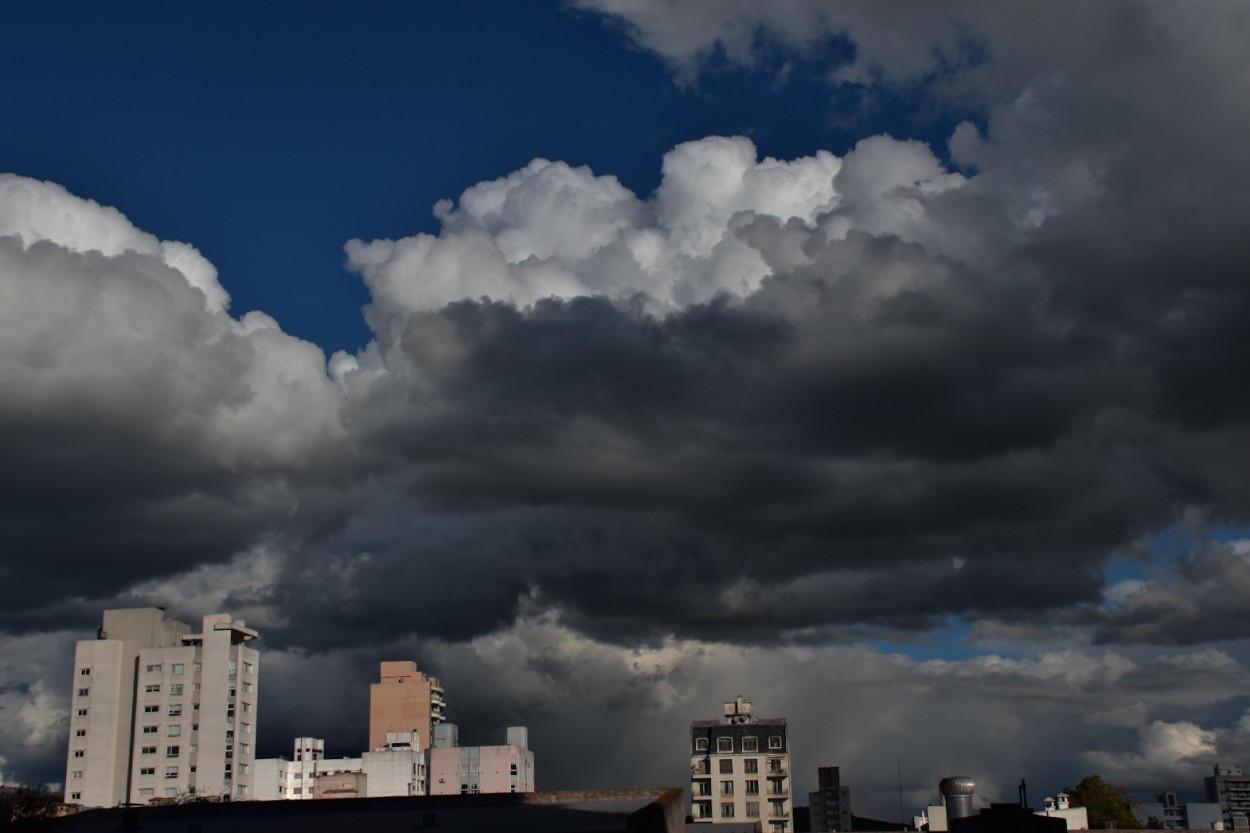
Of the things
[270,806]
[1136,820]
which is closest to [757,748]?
[1136,820]

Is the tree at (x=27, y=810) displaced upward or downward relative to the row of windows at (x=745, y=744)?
downward

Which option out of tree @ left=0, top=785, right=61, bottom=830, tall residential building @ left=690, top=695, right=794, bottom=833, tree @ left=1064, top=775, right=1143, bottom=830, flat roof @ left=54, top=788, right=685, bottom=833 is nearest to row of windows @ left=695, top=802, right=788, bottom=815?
tall residential building @ left=690, top=695, right=794, bottom=833

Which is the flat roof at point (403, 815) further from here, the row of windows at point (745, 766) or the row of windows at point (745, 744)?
the row of windows at point (745, 744)

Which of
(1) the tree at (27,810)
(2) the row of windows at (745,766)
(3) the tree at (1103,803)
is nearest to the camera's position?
(1) the tree at (27,810)

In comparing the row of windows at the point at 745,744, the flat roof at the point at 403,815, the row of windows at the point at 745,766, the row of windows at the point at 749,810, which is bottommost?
the row of windows at the point at 749,810

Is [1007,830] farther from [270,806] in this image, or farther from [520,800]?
[270,806]

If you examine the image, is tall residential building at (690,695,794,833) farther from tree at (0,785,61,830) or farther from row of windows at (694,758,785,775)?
tree at (0,785,61,830)

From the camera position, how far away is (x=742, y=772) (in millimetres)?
180875

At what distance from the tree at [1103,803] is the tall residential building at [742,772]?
49248mm

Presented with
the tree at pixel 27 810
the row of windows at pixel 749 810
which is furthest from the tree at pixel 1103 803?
the tree at pixel 27 810

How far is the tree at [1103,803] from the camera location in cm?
12788

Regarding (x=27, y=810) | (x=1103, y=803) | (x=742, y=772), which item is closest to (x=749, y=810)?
(x=742, y=772)

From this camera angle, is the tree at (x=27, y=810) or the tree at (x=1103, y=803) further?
the tree at (x=1103, y=803)

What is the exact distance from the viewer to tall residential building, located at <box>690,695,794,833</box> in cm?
17900
